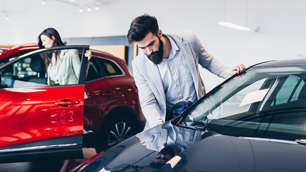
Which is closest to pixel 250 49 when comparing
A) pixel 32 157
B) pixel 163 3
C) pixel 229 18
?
pixel 229 18

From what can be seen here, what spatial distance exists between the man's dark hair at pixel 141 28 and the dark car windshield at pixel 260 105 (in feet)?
1.78

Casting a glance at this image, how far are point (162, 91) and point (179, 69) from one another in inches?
7.4

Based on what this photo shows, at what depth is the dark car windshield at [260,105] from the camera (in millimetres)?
1399

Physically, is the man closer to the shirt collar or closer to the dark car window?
the shirt collar

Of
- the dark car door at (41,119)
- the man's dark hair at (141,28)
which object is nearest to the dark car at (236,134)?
the man's dark hair at (141,28)

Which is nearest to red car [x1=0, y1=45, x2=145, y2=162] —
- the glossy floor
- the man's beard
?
the glossy floor

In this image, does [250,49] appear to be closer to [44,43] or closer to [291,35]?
[291,35]

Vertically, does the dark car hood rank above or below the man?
below

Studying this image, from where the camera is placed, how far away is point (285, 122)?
1.42 meters

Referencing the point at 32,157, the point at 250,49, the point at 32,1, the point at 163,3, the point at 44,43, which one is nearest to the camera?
the point at 32,157

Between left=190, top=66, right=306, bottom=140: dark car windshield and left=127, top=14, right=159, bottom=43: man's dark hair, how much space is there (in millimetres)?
542

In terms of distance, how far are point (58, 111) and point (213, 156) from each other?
1.83m

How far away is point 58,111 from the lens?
2.68m

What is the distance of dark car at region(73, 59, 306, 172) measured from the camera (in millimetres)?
1159
